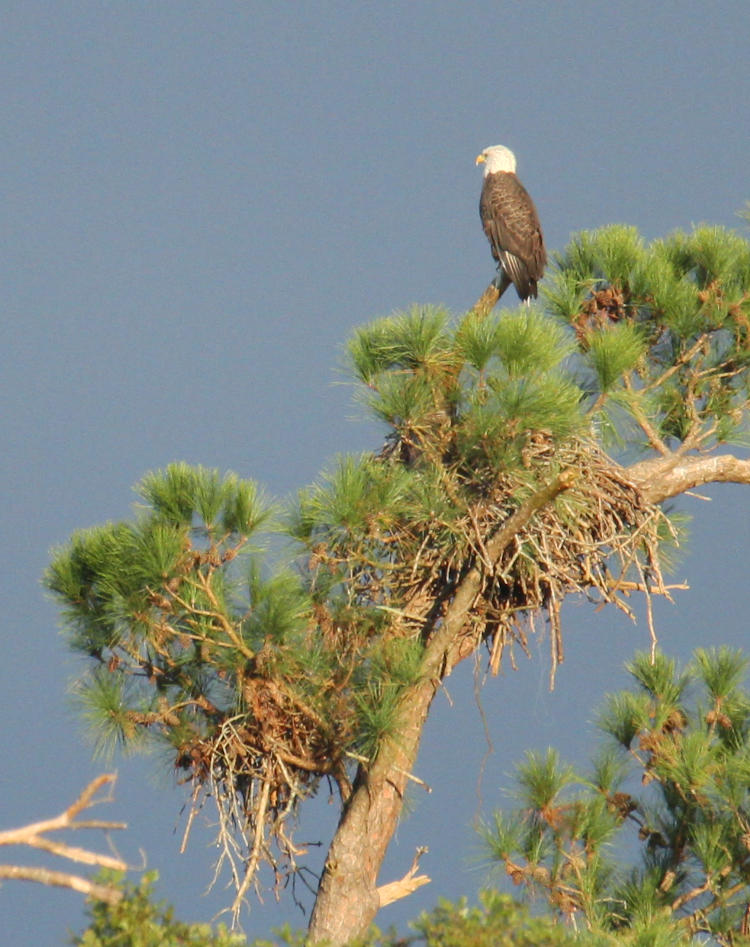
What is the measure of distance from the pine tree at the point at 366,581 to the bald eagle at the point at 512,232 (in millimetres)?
1329

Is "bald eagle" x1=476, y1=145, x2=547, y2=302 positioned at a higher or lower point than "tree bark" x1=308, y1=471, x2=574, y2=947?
higher

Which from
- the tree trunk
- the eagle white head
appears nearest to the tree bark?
the tree trunk

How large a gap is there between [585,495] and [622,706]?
3.16 feet

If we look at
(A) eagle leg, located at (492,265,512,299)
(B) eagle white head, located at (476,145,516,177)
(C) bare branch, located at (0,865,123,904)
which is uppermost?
(B) eagle white head, located at (476,145,516,177)

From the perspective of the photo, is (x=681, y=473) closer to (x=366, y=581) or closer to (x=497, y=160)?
(x=366, y=581)

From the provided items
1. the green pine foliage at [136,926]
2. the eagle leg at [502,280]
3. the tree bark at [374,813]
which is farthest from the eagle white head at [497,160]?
the green pine foliage at [136,926]

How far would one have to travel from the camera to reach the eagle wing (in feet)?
22.7

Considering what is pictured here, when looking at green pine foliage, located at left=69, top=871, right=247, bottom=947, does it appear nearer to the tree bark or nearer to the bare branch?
the bare branch

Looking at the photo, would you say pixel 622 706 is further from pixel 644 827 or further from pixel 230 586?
pixel 230 586

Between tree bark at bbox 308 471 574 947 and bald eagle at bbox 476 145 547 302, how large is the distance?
1.98 meters

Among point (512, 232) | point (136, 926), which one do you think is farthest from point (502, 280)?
point (136, 926)

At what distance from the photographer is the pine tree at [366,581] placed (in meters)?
5.01

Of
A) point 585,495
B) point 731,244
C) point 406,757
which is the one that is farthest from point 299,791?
point 731,244

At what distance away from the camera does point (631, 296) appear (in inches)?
243
